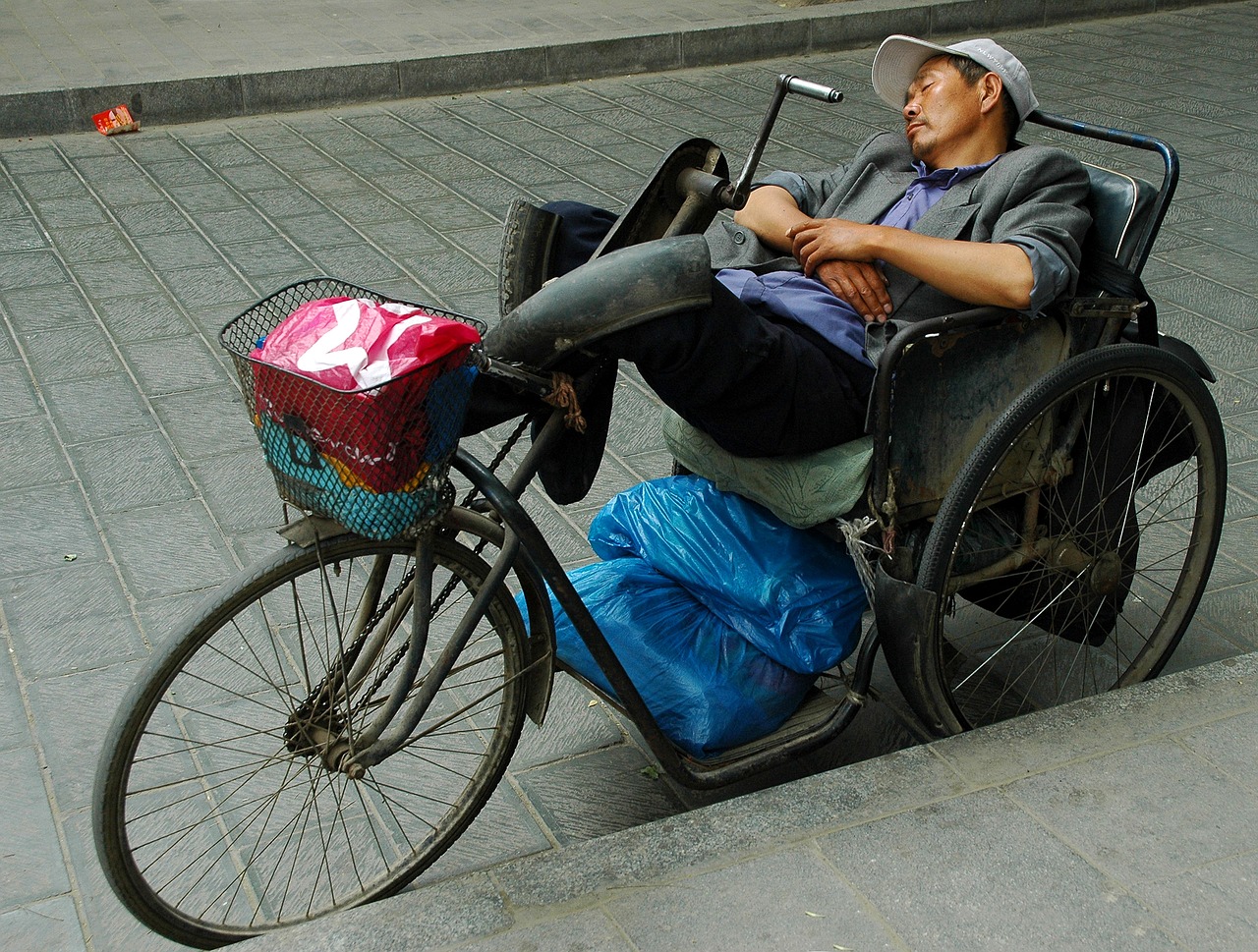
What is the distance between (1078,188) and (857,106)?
15.8ft

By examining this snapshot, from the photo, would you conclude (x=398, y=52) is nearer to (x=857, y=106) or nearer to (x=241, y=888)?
(x=857, y=106)

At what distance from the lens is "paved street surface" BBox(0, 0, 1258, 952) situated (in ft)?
6.67

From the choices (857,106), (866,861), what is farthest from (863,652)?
(857,106)

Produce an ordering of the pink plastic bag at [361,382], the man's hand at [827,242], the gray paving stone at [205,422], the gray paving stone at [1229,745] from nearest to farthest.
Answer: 1. the pink plastic bag at [361,382]
2. the gray paving stone at [1229,745]
3. the man's hand at [827,242]
4. the gray paving stone at [205,422]

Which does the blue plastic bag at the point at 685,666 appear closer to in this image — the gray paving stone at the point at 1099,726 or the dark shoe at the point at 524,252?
the gray paving stone at the point at 1099,726

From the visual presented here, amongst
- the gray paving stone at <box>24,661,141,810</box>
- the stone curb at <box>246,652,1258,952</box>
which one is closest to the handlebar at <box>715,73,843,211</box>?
the stone curb at <box>246,652,1258,952</box>

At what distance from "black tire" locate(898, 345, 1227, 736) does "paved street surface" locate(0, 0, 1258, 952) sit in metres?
0.16

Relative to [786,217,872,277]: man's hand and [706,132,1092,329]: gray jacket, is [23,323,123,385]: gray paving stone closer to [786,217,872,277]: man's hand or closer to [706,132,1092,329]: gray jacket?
[706,132,1092,329]: gray jacket

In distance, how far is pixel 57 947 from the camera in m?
2.13

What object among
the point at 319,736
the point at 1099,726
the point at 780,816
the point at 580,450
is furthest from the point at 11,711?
the point at 1099,726

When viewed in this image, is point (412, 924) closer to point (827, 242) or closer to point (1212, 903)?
point (1212, 903)

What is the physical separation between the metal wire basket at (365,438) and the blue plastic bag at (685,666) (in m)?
0.67

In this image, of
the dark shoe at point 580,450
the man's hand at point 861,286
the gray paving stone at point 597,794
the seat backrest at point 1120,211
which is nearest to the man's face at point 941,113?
the seat backrest at point 1120,211

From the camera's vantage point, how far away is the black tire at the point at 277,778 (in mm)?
1994
